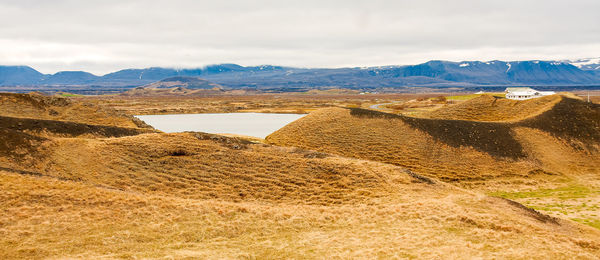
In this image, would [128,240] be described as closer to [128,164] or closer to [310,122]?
[128,164]

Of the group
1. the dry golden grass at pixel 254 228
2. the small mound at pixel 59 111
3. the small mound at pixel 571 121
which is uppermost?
the small mound at pixel 59 111

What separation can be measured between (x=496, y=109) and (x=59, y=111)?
70.8 m

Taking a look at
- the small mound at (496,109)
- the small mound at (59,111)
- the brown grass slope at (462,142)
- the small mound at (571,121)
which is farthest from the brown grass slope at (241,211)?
the small mound at (496,109)

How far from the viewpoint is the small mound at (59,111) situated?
62.1 metres

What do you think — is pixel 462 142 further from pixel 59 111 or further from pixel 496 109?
pixel 59 111

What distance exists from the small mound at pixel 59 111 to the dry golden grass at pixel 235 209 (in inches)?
1274

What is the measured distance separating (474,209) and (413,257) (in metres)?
9.21

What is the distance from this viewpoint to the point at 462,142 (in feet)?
161

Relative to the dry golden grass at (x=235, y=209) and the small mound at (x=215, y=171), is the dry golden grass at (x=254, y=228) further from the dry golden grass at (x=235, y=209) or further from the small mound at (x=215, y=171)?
the small mound at (x=215, y=171)

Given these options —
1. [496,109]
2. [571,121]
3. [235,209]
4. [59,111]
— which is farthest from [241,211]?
[496,109]

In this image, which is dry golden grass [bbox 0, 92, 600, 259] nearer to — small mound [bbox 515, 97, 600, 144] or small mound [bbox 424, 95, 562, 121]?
small mound [bbox 515, 97, 600, 144]

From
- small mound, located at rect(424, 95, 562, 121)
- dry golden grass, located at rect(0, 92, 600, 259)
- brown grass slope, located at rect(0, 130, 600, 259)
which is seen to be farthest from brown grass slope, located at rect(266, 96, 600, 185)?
brown grass slope, located at rect(0, 130, 600, 259)

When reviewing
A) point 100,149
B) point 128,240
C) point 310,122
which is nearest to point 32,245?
point 128,240

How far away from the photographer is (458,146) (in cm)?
4841
